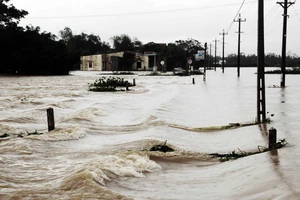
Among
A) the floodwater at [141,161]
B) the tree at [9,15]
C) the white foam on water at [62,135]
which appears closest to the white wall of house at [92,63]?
the tree at [9,15]

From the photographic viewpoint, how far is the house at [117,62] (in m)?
80.8

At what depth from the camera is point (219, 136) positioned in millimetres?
11062

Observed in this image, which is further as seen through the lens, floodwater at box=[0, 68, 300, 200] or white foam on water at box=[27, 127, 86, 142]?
white foam on water at box=[27, 127, 86, 142]

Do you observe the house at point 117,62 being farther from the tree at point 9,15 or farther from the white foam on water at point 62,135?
the white foam on water at point 62,135

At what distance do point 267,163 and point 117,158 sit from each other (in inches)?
114

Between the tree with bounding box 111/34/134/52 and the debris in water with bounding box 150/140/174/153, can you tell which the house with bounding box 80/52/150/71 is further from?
the debris in water with bounding box 150/140/174/153

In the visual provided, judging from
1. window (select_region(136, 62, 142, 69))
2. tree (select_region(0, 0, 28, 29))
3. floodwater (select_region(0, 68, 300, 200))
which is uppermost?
tree (select_region(0, 0, 28, 29))

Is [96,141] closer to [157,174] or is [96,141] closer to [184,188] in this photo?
[157,174]

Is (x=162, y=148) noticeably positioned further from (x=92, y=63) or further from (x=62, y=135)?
(x=92, y=63)

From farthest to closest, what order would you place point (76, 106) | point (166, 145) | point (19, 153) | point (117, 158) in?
point (76, 106), point (166, 145), point (19, 153), point (117, 158)

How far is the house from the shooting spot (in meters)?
80.8

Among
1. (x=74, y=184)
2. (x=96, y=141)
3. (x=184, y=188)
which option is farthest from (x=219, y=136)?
(x=74, y=184)

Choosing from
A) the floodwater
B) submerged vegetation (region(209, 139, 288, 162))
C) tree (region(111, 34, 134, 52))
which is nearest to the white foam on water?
the floodwater

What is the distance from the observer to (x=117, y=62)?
79.9 metres
